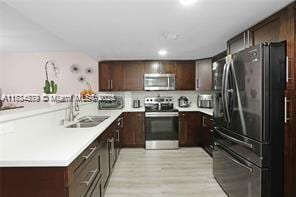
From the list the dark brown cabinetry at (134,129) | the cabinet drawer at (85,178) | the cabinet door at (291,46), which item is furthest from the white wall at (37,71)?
the cabinet door at (291,46)

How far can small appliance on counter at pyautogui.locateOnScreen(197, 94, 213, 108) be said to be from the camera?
5200mm

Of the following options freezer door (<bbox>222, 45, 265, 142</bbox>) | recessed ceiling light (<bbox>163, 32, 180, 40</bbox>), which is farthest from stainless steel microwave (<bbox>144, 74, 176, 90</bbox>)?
freezer door (<bbox>222, 45, 265, 142</bbox>)

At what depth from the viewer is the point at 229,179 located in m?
2.61

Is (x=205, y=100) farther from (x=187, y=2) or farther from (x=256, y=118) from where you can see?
(x=187, y=2)

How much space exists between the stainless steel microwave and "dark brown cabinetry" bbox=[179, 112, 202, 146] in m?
0.75

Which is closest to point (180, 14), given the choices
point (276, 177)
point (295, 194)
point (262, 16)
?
point (262, 16)

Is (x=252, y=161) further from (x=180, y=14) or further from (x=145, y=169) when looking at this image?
(x=145, y=169)

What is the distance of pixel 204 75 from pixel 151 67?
1257 mm

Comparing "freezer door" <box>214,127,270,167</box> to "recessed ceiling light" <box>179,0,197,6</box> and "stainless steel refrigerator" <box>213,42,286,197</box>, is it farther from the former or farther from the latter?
"recessed ceiling light" <box>179,0,197,6</box>

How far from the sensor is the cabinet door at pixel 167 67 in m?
5.35

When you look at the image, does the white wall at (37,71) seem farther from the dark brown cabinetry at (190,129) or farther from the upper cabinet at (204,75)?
the upper cabinet at (204,75)

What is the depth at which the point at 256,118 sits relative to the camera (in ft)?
6.60

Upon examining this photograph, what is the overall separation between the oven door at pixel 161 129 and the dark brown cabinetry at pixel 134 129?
0.13 meters

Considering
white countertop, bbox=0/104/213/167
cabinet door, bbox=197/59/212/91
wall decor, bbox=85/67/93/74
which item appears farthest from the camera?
wall decor, bbox=85/67/93/74
